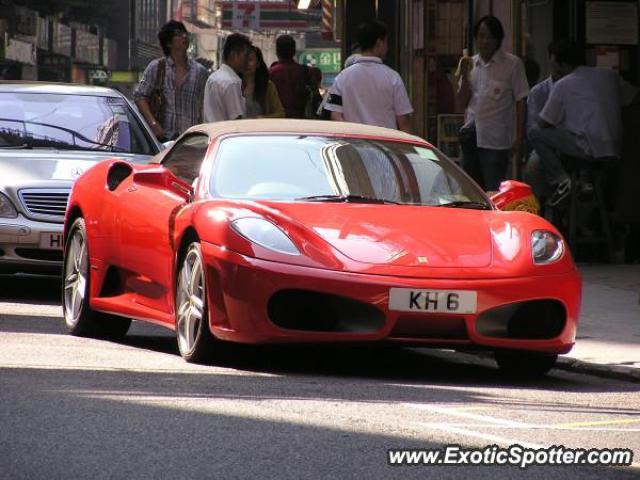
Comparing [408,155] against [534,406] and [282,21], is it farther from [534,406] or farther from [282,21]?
[282,21]

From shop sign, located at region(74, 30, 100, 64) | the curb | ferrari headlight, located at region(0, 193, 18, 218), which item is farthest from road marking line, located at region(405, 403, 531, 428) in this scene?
shop sign, located at region(74, 30, 100, 64)

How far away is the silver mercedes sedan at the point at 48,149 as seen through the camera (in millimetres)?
13078

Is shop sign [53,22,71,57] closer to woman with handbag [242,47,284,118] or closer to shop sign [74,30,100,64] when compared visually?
shop sign [74,30,100,64]

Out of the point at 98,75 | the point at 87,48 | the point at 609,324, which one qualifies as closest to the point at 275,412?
the point at 609,324

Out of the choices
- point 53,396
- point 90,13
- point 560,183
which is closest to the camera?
point 53,396

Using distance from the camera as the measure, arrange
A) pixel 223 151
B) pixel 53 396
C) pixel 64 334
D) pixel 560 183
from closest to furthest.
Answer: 1. pixel 53 396
2. pixel 223 151
3. pixel 64 334
4. pixel 560 183

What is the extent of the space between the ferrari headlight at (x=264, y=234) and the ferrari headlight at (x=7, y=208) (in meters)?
4.46

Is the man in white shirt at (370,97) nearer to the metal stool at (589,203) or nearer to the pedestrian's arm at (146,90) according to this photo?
the pedestrian's arm at (146,90)

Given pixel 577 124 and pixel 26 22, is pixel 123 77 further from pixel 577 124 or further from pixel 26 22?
pixel 577 124

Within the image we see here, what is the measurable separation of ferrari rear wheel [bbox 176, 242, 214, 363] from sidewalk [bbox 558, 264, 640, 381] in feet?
6.65

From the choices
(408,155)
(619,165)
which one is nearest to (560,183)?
(619,165)

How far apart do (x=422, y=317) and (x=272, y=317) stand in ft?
2.23

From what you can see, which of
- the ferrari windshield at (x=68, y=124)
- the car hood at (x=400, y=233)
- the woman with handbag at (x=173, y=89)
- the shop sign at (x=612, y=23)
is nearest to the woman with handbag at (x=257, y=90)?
the woman with handbag at (x=173, y=89)

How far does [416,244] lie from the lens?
903 centimetres
